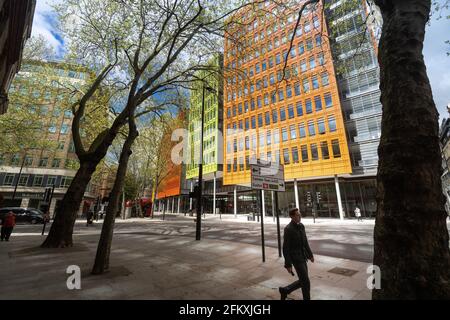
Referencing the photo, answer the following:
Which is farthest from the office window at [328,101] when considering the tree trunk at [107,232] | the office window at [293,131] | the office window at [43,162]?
the office window at [43,162]

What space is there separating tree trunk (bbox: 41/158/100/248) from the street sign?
24.3ft

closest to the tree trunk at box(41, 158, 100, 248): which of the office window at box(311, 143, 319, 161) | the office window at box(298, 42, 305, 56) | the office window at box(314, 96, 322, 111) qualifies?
the office window at box(311, 143, 319, 161)

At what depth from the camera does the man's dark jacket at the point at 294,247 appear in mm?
3746

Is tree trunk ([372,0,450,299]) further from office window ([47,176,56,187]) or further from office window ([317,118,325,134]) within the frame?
office window ([47,176,56,187])

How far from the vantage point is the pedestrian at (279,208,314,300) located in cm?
362

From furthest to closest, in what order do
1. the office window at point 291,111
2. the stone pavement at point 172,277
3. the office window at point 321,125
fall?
the office window at point 291,111 < the office window at point 321,125 < the stone pavement at point 172,277

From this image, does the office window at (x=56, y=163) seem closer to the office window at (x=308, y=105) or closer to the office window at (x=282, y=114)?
the office window at (x=282, y=114)

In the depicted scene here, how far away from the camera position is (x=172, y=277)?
5.14 meters

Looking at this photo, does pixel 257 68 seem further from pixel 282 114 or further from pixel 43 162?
pixel 43 162

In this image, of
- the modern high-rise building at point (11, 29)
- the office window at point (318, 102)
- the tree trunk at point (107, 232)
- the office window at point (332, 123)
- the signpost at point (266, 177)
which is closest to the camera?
the tree trunk at point (107, 232)

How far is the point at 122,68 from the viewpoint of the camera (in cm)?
1255

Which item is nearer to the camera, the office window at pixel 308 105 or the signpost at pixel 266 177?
the signpost at pixel 266 177

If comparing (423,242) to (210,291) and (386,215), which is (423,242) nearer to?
(386,215)

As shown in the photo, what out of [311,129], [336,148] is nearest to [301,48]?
[311,129]
